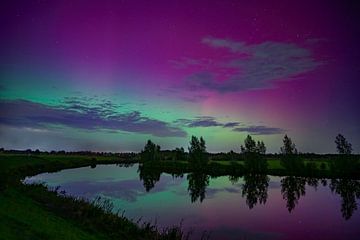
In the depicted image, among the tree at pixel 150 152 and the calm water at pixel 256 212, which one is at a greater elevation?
the tree at pixel 150 152

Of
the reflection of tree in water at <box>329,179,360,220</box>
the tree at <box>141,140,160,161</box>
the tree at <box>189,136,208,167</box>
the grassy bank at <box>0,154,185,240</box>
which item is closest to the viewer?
the grassy bank at <box>0,154,185,240</box>

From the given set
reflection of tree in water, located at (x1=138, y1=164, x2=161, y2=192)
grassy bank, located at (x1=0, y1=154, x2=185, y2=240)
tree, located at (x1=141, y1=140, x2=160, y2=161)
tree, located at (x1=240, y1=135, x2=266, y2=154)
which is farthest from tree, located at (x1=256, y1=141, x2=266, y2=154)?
grassy bank, located at (x1=0, y1=154, x2=185, y2=240)

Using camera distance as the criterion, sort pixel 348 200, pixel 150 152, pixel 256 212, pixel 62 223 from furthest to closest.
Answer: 1. pixel 150 152
2. pixel 348 200
3. pixel 256 212
4. pixel 62 223

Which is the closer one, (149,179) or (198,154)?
(149,179)

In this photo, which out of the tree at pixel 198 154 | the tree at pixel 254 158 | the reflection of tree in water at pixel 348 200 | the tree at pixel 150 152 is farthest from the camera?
the tree at pixel 150 152

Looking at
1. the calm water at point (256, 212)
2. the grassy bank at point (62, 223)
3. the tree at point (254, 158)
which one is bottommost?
the calm water at point (256, 212)

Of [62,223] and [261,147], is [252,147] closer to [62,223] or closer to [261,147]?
[261,147]

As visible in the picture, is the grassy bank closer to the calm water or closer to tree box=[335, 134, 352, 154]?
the calm water

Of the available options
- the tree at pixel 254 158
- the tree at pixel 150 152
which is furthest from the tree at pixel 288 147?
the tree at pixel 150 152

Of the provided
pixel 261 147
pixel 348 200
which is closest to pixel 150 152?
pixel 261 147

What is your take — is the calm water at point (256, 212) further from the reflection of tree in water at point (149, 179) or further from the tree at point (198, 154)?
the tree at point (198, 154)

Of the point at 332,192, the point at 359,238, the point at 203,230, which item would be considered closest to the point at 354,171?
the point at 332,192

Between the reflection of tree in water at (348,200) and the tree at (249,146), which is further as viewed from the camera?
the tree at (249,146)

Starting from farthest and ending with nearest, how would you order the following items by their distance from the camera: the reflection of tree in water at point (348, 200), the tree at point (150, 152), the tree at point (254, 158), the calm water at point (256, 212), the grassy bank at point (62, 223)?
1. the tree at point (150, 152)
2. the tree at point (254, 158)
3. the reflection of tree in water at point (348, 200)
4. the calm water at point (256, 212)
5. the grassy bank at point (62, 223)
